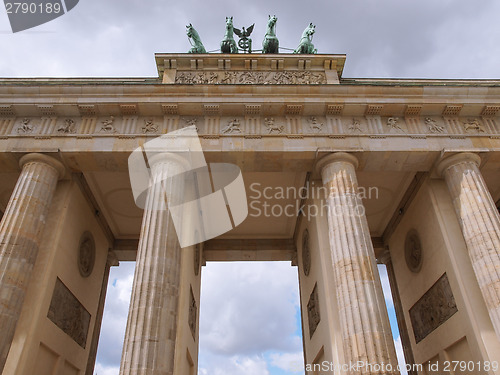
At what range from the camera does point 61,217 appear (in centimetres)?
1235

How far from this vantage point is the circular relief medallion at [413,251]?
14.3 metres

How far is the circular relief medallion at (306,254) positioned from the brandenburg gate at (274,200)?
13cm

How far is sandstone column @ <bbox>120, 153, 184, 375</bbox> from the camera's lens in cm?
892

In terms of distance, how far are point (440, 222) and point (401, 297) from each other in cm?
512

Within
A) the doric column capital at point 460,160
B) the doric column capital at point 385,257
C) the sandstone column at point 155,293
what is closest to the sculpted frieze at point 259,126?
the doric column capital at point 460,160

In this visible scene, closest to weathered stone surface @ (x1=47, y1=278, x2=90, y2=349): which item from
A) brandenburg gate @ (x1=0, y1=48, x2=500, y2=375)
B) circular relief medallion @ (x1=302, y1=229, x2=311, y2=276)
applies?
brandenburg gate @ (x1=0, y1=48, x2=500, y2=375)

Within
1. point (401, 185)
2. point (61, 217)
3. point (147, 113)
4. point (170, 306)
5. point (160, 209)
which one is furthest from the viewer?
point (401, 185)

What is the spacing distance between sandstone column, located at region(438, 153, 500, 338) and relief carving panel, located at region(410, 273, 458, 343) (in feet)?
5.08

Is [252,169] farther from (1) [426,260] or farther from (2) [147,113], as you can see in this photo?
(1) [426,260]

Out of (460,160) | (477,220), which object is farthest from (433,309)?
(460,160)

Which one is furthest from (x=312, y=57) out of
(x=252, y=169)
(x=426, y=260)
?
(x=426, y=260)

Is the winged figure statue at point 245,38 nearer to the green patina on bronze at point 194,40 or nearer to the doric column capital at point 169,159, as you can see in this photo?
the green patina on bronze at point 194,40

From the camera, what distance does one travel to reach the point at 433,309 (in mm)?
13234

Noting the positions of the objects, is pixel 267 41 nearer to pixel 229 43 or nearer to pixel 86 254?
pixel 229 43
